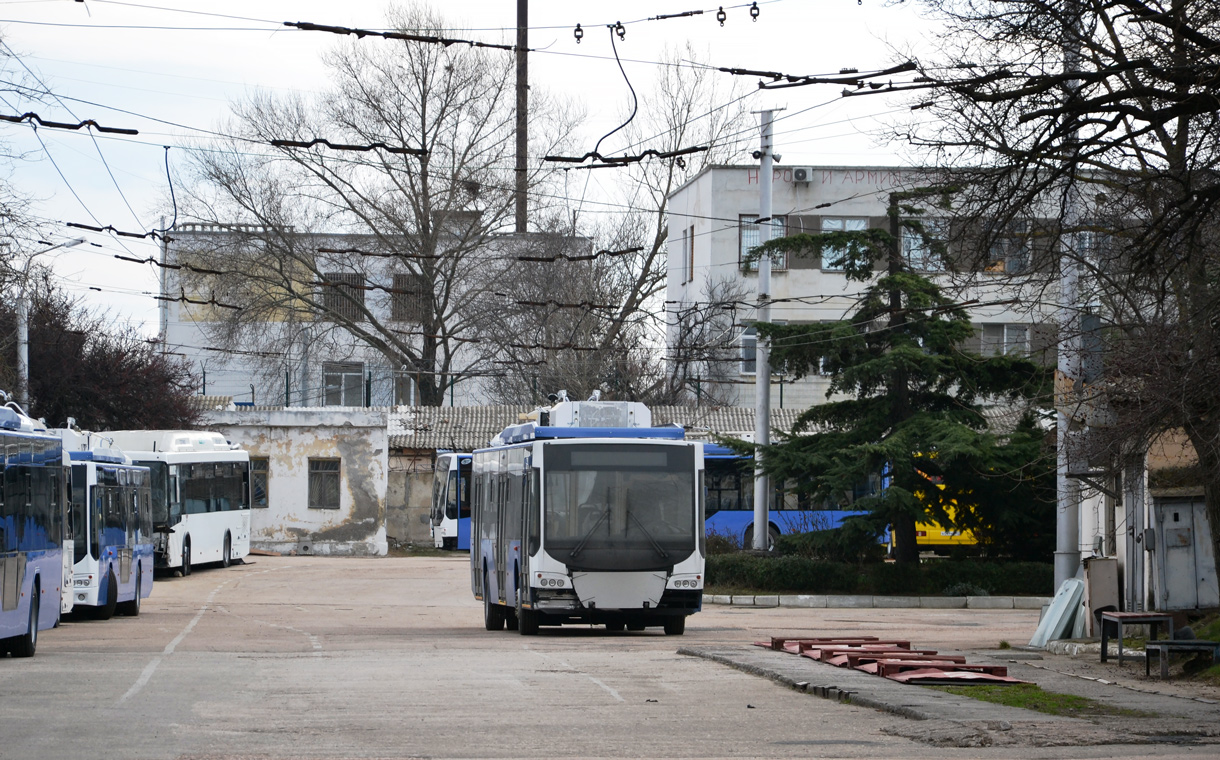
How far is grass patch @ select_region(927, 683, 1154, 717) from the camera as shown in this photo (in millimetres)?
12849

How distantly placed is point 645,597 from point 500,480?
389cm

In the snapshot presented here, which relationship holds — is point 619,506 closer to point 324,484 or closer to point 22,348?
point 22,348

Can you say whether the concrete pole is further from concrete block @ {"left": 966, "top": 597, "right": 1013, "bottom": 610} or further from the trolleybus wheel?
the trolleybus wheel

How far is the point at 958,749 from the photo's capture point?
1037cm

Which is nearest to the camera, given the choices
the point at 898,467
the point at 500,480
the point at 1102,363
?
the point at 1102,363

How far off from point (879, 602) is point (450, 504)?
75.3ft

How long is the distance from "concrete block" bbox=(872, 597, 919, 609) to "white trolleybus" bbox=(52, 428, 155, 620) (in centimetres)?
1406

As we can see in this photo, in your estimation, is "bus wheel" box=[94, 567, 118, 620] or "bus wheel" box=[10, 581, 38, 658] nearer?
"bus wheel" box=[10, 581, 38, 658]

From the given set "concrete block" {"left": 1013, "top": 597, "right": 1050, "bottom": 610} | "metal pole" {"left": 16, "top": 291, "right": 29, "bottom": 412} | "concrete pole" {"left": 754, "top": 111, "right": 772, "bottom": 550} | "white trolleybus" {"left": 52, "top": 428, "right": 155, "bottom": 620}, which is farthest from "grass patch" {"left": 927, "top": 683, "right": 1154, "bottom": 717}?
"metal pole" {"left": 16, "top": 291, "right": 29, "bottom": 412}

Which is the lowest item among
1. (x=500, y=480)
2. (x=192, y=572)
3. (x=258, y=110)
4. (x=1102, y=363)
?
(x=192, y=572)

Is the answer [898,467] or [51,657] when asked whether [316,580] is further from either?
[51,657]

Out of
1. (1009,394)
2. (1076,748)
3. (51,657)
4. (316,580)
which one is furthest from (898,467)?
(1076,748)

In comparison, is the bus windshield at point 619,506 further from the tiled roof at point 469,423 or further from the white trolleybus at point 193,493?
the tiled roof at point 469,423

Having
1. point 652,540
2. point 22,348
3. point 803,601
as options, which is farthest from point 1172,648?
point 22,348
